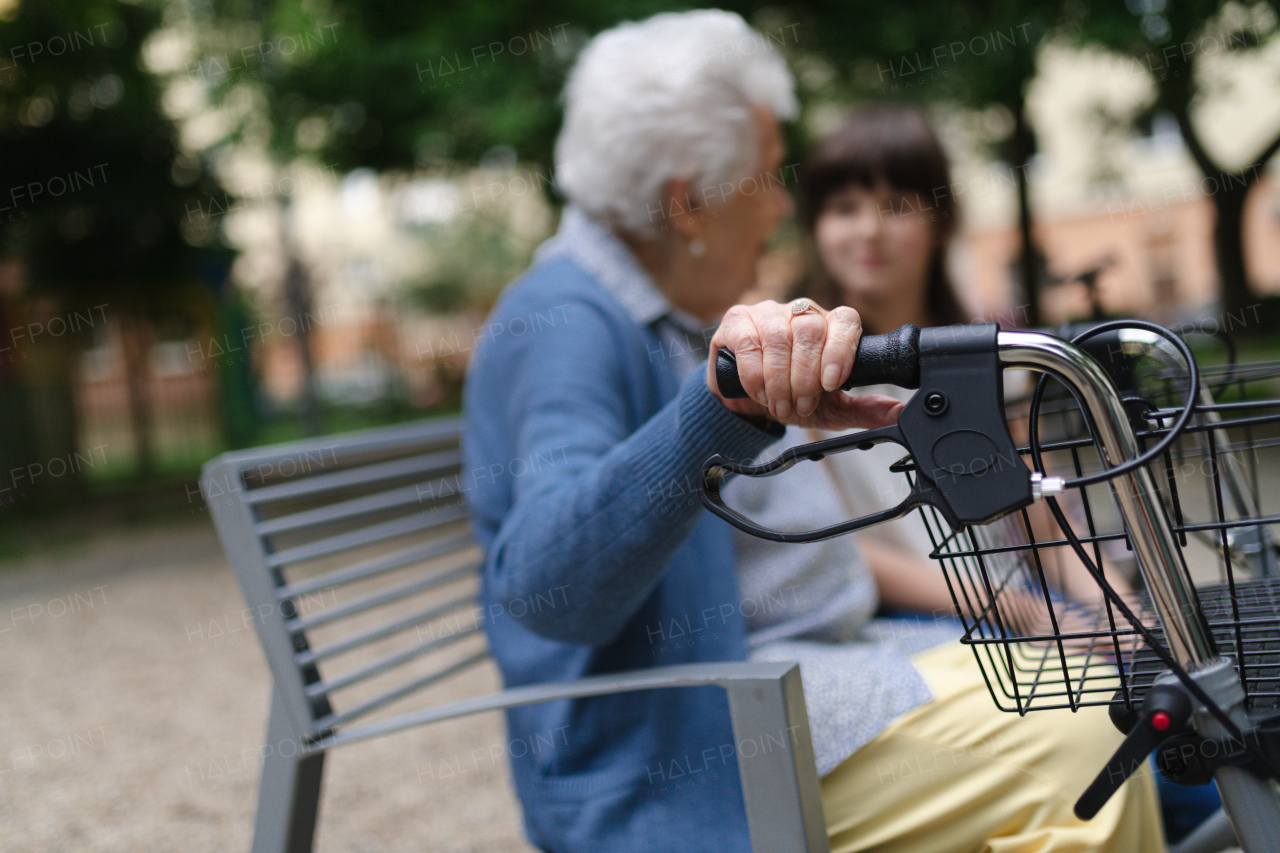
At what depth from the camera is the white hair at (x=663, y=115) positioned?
1.81 meters

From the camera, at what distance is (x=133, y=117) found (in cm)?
1209

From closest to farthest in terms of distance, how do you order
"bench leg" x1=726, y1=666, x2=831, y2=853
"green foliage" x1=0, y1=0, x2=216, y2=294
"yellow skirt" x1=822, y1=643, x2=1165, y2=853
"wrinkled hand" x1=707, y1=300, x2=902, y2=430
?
"wrinkled hand" x1=707, y1=300, x2=902, y2=430
"bench leg" x1=726, y1=666, x2=831, y2=853
"yellow skirt" x1=822, y1=643, x2=1165, y2=853
"green foliage" x1=0, y1=0, x2=216, y2=294

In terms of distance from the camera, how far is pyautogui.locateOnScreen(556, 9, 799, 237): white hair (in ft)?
5.93

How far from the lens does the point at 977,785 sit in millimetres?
1381

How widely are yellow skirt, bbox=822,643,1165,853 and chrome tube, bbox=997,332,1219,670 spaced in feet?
1.53

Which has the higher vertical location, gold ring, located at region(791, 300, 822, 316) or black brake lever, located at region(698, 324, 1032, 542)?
gold ring, located at region(791, 300, 822, 316)

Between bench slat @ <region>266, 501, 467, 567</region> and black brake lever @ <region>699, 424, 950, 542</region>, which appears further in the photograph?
bench slat @ <region>266, 501, 467, 567</region>

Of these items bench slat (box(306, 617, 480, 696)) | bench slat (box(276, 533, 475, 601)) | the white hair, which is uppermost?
the white hair

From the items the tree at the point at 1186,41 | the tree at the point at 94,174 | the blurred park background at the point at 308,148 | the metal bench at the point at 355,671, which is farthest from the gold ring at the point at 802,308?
the tree at the point at 94,174

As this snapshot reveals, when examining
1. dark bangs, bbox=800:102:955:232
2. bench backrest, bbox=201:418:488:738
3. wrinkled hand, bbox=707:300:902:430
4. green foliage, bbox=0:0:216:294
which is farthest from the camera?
green foliage, bbox=0:0:216:294

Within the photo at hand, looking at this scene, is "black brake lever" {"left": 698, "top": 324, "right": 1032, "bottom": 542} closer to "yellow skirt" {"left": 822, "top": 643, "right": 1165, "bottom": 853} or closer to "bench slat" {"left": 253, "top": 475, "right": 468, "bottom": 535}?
"yellow skirt" {"left": 822, "top": 643, "right": 1165, "bottom": 853}

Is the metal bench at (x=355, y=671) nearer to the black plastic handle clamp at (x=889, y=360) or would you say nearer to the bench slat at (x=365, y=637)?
the bench slat at (x=365, y=637)

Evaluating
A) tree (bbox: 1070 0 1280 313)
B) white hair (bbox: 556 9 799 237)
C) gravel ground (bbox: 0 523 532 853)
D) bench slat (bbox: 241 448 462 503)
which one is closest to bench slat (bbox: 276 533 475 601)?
bench slat (bbox: 241 448 462 503)

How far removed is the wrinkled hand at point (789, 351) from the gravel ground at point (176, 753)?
2198 mm
